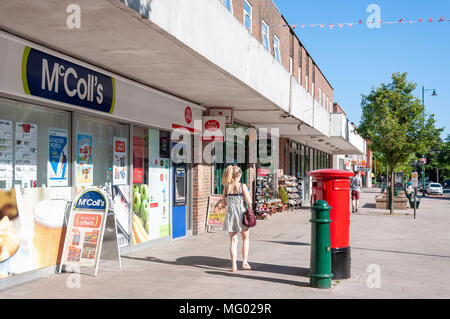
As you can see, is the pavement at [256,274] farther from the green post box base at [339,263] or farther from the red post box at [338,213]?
the red post box at [338,213]

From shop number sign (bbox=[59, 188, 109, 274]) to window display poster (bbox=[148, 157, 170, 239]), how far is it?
9.52 feet

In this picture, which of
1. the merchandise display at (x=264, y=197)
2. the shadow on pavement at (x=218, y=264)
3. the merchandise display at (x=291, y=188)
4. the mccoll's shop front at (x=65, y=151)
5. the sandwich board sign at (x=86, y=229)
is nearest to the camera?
the mccoll's shop front at (x=65, y=151)

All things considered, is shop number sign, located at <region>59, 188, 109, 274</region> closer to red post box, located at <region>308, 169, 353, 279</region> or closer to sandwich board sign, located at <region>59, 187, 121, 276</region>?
sandwich board sign, located at <region>59, 187, 121, 276</region>

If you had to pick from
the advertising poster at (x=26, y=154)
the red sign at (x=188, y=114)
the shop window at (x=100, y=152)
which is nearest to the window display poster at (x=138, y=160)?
the shop window at (x=100, y=152)

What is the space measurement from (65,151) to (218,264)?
3071 millimetres

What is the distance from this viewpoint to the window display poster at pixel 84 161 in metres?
8.34

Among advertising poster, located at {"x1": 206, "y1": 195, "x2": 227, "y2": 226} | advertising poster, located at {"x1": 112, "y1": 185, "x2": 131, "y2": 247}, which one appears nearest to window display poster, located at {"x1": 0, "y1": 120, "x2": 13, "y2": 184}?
advertising poster, located at {"x1": 112, "y1": 185, "x2": 131, "y2": 247}

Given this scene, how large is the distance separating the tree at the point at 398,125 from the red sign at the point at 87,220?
54.4ft

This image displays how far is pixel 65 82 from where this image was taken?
25.0ft

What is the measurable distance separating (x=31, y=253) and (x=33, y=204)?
0.68m

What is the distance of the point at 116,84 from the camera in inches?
355

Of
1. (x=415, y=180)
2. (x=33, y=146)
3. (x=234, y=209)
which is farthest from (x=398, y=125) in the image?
(x=33, y=146)

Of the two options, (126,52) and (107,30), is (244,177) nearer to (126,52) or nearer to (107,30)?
(126,52)
